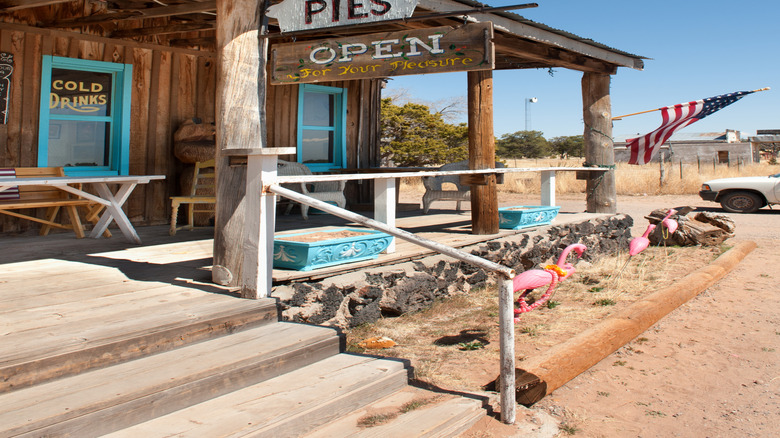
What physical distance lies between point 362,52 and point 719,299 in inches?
182

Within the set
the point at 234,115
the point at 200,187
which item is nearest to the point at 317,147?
the point at 200,187

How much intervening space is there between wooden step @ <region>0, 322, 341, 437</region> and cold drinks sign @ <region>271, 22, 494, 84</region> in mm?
1953

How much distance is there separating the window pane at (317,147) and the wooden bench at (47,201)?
12.4ft

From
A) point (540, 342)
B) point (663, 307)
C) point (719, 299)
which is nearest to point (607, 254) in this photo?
point (719, 299)

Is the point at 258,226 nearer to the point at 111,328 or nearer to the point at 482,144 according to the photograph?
the point at 111,328

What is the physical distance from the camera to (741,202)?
15.6m

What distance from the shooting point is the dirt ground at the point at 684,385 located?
12.0ft

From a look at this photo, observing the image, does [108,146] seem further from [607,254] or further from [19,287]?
[607,254]

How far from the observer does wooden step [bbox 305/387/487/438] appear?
317 cm

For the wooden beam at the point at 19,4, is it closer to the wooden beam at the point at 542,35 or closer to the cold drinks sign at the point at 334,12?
the cold drinks sign at the point at 334,12

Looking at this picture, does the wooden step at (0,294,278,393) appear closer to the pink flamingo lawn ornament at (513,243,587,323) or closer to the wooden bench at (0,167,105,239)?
the pink flamingo lawn ornament at (513,243,587,323)

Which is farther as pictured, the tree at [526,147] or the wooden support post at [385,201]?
the tree at [526,147]

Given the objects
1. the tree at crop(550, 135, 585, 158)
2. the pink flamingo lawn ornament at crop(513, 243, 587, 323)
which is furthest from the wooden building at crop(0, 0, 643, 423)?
the tree at crop(550, 135, 585, 158)

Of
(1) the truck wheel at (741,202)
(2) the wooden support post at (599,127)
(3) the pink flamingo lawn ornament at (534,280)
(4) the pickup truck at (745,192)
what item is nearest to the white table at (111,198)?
(3) the pink flamingo lawn ornament at (534,280)
